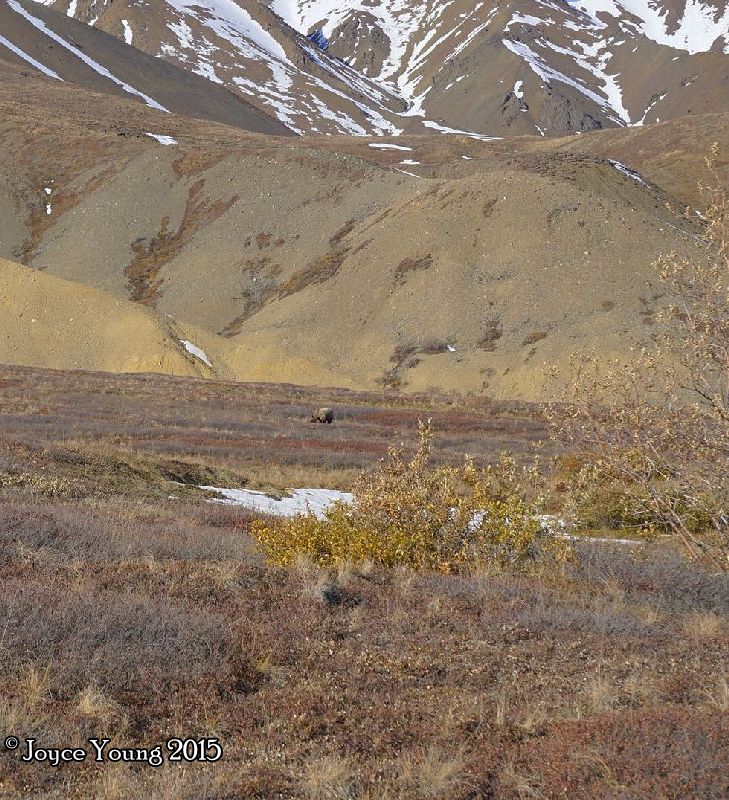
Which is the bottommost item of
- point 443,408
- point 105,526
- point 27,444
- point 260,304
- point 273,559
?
point 260,304

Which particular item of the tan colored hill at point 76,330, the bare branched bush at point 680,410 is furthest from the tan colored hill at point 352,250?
the bare branched bush at point 680,410

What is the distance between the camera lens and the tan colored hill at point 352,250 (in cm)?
5600

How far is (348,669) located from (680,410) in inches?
239

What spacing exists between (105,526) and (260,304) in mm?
60366

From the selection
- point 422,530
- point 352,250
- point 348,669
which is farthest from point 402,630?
point 352,250

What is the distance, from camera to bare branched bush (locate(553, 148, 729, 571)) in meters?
10.3

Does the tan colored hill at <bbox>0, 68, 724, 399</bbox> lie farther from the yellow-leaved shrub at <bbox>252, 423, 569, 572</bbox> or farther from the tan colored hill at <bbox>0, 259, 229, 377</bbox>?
the yellow-leaved shrub at <bbox>252, 423, 569, 572</bbox>

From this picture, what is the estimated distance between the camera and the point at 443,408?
1769 inches

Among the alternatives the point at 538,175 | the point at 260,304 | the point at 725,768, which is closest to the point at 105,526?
the point at 725,768

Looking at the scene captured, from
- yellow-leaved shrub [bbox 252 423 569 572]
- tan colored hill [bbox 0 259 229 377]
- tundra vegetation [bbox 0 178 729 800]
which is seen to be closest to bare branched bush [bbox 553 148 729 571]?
tundra vegetation [bbox 0 178 729 800]

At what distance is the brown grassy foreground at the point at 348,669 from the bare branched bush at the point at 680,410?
1157mm

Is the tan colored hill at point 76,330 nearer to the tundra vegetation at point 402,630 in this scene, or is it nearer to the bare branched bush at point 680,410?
the tundra vegetation at point 402,630

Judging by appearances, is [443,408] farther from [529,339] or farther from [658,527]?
[658,527]

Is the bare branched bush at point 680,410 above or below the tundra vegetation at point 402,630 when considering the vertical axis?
above
